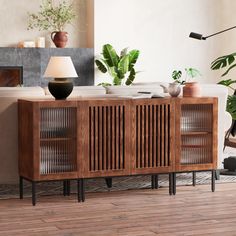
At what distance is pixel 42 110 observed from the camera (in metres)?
5.81

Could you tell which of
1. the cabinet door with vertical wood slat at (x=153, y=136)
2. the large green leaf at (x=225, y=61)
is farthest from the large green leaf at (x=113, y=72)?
the cabinet door with vertical wood slat at (x=153, y=136)

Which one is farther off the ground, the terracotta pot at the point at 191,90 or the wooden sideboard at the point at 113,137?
the terracotta pot at the point at 191,90

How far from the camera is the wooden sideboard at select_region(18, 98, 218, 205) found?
5859mm

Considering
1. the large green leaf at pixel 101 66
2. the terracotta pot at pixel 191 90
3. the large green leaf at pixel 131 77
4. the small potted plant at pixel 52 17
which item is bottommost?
the terracotta pot at pixel 191 90

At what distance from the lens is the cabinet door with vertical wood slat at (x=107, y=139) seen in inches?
236

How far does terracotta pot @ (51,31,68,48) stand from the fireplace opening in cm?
69

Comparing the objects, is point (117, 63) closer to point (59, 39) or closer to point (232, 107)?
point (59, 39)

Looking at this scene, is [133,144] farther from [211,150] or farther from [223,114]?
[223,114]

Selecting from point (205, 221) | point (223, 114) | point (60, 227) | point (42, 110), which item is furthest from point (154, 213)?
point (223, 114)

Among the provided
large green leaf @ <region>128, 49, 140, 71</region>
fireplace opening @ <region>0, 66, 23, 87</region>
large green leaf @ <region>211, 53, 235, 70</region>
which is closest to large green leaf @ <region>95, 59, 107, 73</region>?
large green leaf @ <region>128, 49, 140, 71</region>

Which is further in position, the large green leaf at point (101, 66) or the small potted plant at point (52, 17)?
the large green leaf at point (101, 66)

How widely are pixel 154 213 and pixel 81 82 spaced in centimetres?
590

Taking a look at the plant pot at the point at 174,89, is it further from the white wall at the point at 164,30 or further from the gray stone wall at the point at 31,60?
the white wall at the point at 164,30

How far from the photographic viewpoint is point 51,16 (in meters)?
11.2
